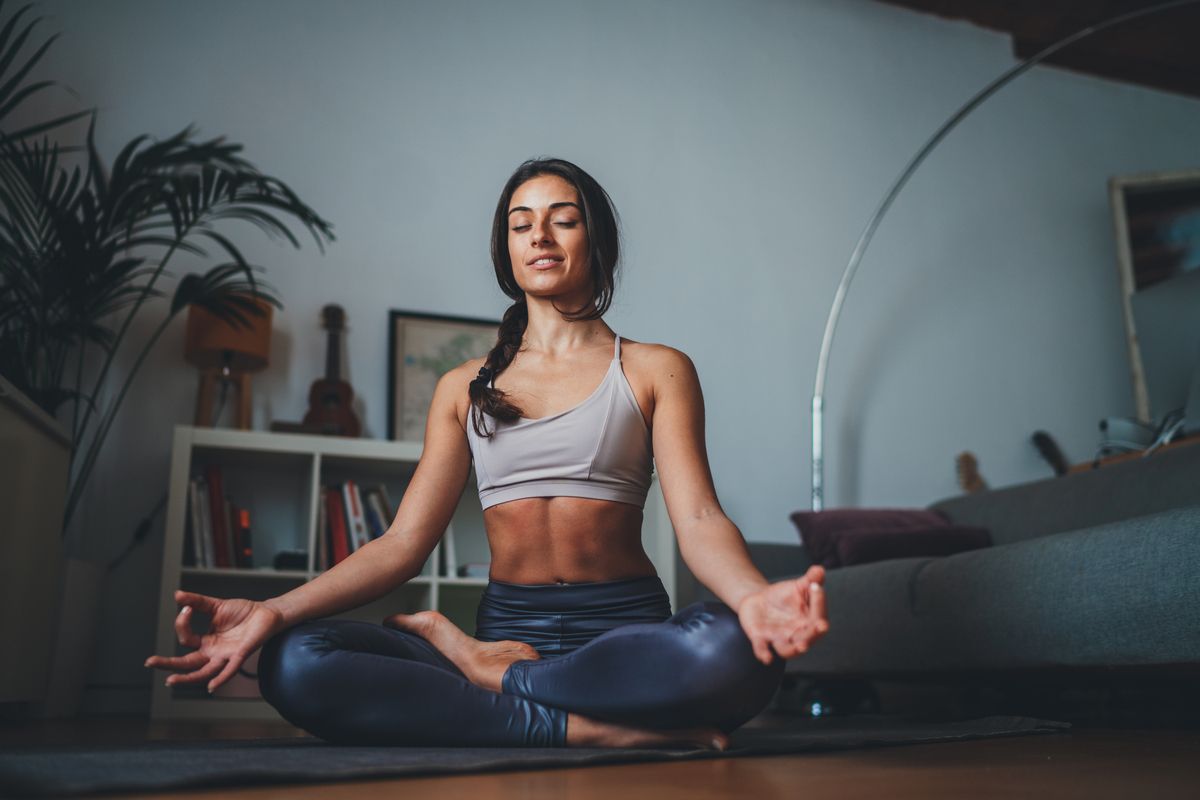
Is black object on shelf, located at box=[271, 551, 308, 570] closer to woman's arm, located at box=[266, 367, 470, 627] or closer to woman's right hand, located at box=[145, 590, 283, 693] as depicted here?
woman's arm, located at box=[266, 367, 470, 627]

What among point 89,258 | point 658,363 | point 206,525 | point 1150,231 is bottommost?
point 206,525

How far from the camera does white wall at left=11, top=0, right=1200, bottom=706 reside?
11.9ft

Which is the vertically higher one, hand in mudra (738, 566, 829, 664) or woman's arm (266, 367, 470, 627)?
woman's arm (266, 367, 470, 627)

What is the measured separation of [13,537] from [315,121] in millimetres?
2041

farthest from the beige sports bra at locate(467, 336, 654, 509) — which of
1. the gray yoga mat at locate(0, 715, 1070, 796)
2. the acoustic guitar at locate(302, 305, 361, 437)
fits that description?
the acoustic guitar at locate(302, 305, 361, 437)

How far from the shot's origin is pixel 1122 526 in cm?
191

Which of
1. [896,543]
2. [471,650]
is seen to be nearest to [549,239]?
[471,650]

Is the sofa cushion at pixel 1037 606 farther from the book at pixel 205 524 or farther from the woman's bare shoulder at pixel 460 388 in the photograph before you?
the book at pixel 205 524

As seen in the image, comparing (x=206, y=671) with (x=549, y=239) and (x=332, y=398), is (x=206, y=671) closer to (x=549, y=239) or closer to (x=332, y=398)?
(x=549, y=239)

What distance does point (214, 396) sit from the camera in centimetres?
337

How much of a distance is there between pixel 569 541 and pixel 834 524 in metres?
1.99

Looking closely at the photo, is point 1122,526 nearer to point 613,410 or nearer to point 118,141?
point 613,410

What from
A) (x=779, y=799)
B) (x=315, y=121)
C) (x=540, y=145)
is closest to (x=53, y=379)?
(x=315, y=121)

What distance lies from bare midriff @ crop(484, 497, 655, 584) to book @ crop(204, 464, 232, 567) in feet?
5.93
